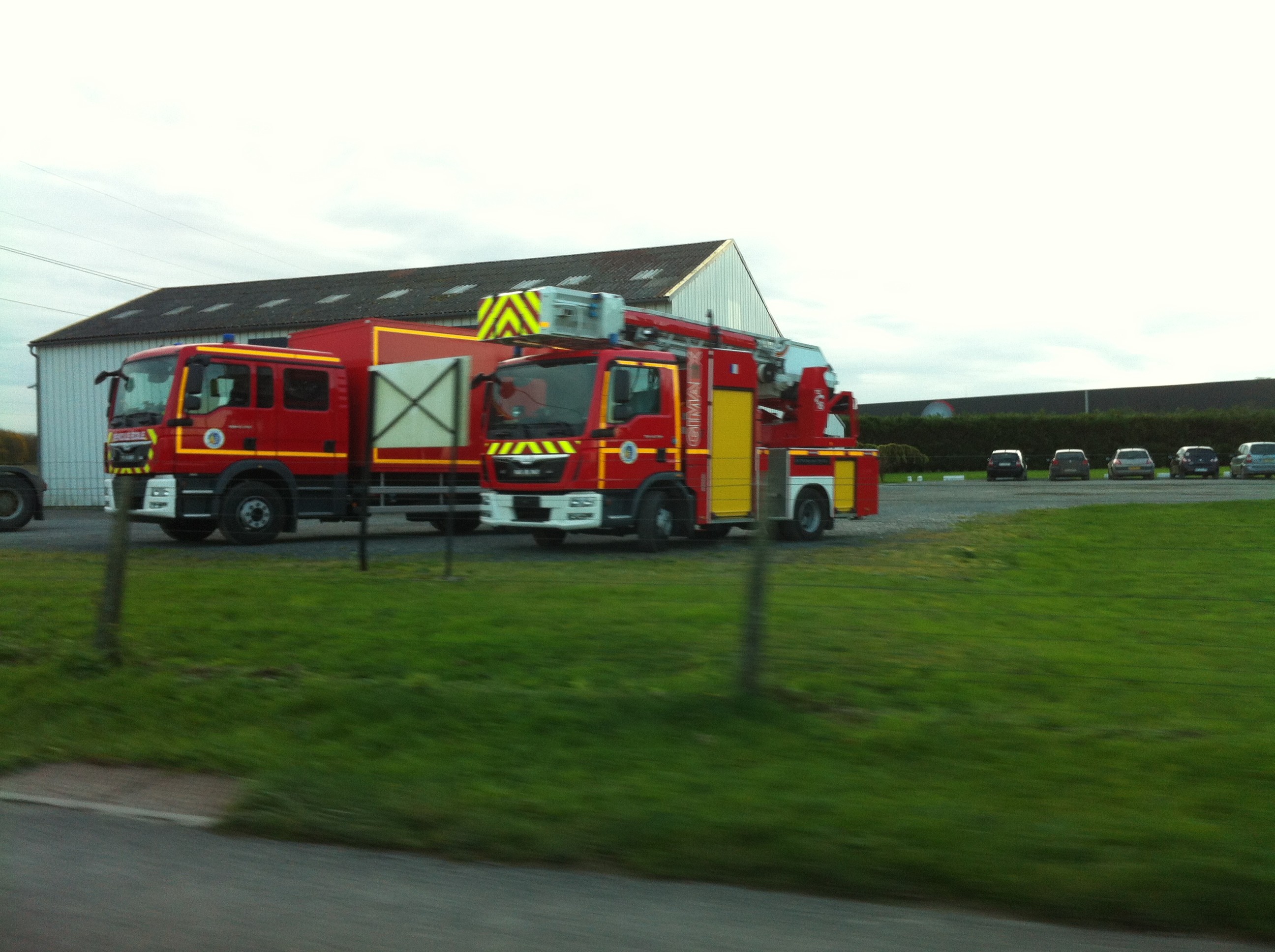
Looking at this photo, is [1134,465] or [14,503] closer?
[14,503]

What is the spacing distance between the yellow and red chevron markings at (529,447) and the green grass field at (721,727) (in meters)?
4.75

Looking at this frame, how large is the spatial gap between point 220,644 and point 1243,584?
9062mm

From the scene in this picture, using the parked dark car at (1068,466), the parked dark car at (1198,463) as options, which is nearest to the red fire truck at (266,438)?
the parked dark car at (1068,466)

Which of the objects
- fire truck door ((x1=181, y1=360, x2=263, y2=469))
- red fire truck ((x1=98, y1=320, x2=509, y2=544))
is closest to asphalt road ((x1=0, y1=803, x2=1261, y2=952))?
red fire truck ((x1=98, y1=320, x2=509, y2=544))

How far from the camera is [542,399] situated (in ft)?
49.0

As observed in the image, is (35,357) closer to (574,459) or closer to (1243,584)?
(574,459)

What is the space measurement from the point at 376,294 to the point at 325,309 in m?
2.36

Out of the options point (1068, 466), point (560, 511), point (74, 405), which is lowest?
point (560, 511)

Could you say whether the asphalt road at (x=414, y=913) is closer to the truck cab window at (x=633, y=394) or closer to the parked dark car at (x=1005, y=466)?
the truck cab window at (x=633, y=394)

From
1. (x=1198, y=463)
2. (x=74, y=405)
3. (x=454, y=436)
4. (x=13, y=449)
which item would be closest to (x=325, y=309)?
(x=74, y=405)

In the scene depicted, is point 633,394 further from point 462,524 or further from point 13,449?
point 13,449

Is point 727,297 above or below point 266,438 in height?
above

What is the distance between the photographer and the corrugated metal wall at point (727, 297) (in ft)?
119

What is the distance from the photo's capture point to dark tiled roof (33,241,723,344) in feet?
123
